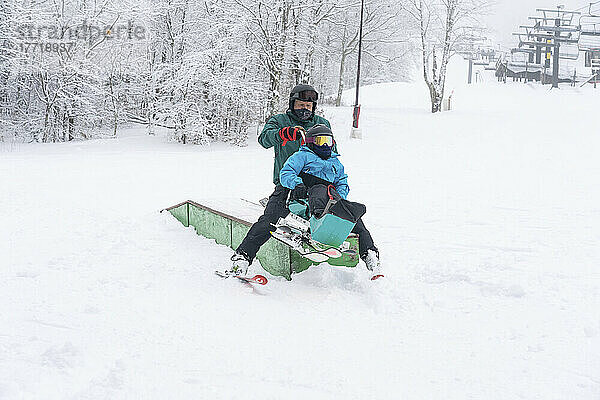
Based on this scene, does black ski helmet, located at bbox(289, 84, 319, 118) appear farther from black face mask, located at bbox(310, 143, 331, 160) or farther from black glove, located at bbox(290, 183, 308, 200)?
black glove, located at bbox(290, 183, 308, 200)

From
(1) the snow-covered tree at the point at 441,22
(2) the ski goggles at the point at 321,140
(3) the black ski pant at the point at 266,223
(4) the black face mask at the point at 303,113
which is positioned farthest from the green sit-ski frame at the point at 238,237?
(1) the snow-covered tree at the point at 441,22

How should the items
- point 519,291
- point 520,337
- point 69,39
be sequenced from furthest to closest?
point 69,39, point 519,291, point 520,337

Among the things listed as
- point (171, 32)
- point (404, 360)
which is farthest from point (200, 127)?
point (404, 360)

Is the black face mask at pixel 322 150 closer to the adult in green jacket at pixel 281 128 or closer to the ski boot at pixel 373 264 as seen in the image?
the adult in green jacket at pixel 281 128

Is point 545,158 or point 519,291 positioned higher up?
point 545,158

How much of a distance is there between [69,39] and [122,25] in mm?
2062

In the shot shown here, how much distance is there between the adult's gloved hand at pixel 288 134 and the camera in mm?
4512

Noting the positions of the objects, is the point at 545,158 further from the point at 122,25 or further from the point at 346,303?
the point at 122,25

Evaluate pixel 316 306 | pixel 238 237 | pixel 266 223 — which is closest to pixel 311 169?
pixel 266 223

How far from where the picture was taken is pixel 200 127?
18.4 metres

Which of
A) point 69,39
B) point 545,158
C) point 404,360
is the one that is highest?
point 69,39

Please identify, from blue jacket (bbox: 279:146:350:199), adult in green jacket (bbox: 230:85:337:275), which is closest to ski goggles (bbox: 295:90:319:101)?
adult in green jacket (bbox: 230:85:337:275)

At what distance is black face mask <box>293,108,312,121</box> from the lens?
4.85 meters

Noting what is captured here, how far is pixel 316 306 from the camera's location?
4.00 m
